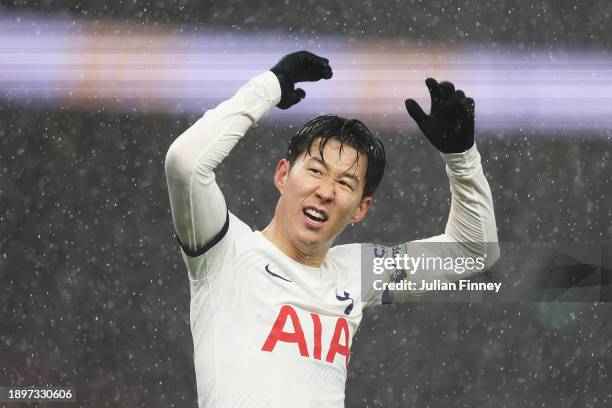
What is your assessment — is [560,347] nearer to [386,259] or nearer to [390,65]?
[390,65]

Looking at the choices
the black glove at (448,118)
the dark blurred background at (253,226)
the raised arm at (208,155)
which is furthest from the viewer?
the dark blurred background at (253,226)

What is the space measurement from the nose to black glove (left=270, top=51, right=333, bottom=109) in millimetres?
140

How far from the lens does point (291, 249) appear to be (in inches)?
71.0

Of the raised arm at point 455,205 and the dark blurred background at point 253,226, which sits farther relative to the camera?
the dark blurred background at point 253,226

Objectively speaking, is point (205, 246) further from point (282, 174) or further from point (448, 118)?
point (448, 118)

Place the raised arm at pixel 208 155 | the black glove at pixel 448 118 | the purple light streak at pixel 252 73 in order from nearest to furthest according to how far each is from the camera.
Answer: the raised arm at pixel 208 155, the black glove at pixel 448 118, the purple light streak at pixel 252 73

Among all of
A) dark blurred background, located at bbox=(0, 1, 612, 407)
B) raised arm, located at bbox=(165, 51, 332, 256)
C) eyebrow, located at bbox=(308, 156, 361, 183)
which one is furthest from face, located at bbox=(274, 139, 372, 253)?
dark blurred background, located at bbox=(0, 1, 612, 407)

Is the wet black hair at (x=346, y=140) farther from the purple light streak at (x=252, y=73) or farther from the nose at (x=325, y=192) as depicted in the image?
the purple light streak at (x=252, y=73)

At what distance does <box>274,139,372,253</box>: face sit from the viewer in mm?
1771

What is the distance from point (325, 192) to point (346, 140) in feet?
0.34

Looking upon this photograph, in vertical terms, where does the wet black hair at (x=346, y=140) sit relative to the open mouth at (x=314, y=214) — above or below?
above

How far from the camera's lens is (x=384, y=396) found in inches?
126

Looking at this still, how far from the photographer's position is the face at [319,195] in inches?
69.7

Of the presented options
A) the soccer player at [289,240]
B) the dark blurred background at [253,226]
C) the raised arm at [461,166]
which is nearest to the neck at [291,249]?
the soccer player at [289,240]
